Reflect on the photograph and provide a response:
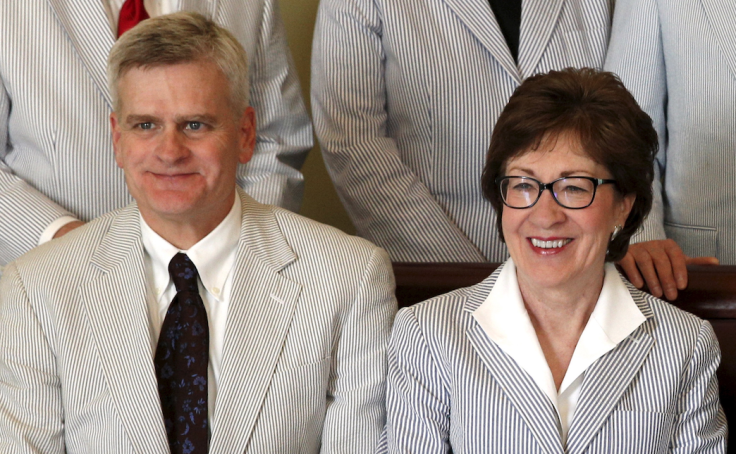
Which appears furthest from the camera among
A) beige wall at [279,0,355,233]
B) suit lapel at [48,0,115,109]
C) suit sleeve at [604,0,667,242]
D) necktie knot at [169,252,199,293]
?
beige wall at [279,0,355,233]

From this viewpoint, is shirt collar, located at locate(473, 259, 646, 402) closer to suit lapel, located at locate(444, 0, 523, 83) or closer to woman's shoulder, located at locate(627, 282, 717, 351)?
woman's shoulder, located at locate(627, 282, 717, 351)

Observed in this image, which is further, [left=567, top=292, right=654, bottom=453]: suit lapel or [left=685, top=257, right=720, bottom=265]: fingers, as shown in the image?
[left=685, top=257, right=720, bottom=265]: fingers

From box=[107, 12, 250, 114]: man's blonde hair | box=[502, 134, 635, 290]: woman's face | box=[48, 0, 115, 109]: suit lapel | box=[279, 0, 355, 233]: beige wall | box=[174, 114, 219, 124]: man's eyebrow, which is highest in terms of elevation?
box=[107, 12, 250, 114]: man's blonde hair

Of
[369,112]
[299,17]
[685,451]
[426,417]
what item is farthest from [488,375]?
[299,17]

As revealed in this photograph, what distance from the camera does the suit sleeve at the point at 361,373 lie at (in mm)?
Answer: 1936

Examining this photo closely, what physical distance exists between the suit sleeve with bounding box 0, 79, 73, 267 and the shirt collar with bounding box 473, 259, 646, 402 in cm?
104

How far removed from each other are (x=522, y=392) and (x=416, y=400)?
8.0 inches

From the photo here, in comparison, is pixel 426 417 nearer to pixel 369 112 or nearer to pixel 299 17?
pixel 369 112

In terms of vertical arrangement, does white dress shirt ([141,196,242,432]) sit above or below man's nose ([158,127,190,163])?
below

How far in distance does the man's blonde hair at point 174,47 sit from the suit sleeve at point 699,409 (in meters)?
1.02

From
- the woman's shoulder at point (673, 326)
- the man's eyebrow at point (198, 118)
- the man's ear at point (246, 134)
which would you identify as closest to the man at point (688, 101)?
the woman's shoulder at point (673, 326)

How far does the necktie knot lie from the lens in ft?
6.30

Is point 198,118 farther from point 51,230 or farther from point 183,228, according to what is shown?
point 51,230

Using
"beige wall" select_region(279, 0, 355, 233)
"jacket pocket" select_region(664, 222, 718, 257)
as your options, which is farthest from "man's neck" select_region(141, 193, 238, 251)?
"beige wall" select_region(279, 0, 355, 233)
